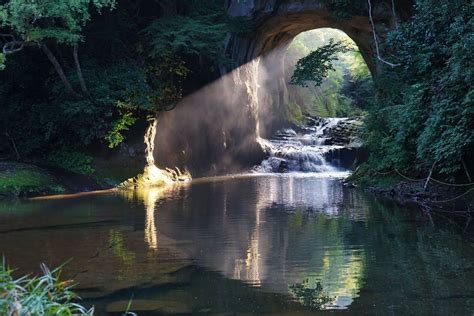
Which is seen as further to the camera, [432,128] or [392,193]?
[392,193]

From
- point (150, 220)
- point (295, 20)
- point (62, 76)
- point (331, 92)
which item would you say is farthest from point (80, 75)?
point (331, 92)

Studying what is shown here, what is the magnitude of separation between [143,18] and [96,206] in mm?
10855

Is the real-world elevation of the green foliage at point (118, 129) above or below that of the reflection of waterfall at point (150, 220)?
above

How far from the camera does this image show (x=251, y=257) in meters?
6.59

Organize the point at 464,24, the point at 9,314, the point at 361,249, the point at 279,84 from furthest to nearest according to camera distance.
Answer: the point at 279,84 < the point at 464,24 < the point at 361,249 < the point at 9,314

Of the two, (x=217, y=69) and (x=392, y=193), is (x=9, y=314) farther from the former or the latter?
(x=217, y=69)

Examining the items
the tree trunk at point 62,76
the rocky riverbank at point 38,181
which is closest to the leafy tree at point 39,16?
the tree trunk at point 62,76

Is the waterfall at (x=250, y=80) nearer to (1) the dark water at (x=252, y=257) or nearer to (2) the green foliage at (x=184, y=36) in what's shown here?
(2) the green foliage at (x=184, y=36)

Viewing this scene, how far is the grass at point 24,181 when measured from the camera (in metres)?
15.1

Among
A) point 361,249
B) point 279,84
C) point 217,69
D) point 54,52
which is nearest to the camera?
point 361,249

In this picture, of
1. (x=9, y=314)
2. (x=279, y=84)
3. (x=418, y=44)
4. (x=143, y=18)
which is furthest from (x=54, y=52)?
(x=279, y=84)

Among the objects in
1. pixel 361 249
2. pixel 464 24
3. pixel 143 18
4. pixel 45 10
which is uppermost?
pixel 143 18

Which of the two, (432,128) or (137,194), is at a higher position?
(432,128)

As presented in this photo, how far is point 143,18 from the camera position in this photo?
20.8 meters
